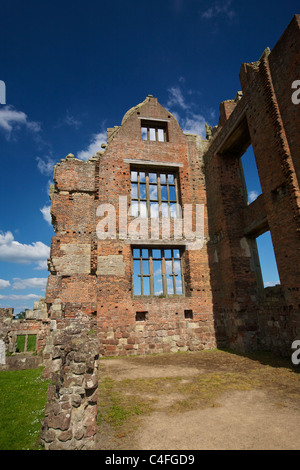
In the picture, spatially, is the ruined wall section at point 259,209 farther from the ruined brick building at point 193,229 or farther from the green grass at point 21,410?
the green grass at point 21,410

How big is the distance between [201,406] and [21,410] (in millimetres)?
3324

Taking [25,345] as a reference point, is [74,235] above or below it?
above

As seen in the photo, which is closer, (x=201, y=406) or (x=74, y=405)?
(x=74, y=405)

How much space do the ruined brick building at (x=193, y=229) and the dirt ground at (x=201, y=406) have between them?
2325mm

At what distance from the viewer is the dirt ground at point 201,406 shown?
10.6 ft

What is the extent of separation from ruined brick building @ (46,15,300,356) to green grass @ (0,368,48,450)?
93.5 inches

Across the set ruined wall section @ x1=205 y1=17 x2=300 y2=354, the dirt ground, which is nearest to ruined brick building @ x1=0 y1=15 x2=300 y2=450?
ruined wall section @ x1=205 y1=17 x2=300 y2=354

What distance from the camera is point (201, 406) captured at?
14.3 ft

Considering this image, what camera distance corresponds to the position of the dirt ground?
3.23m

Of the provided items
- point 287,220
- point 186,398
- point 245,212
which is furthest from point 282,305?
point 186,398

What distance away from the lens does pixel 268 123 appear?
27.3 ft

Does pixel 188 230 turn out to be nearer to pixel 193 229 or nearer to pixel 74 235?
pixel 193 229

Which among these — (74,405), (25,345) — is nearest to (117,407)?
(74,405)

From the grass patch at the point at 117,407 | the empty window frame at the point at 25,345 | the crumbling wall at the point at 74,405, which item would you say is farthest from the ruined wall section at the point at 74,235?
the crumbling wall at the point at 74,405
